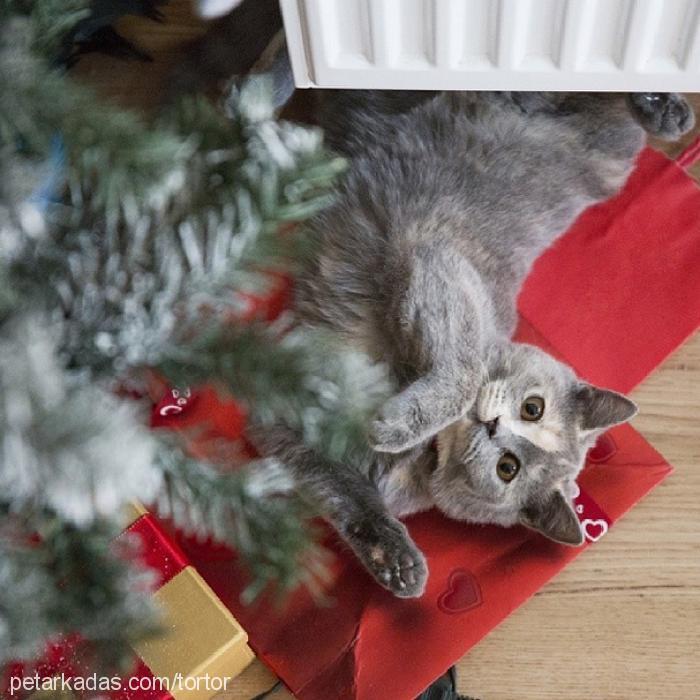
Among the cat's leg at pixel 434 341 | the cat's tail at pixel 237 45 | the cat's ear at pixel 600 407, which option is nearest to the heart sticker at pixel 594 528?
the cat's ear at pixel 600 407

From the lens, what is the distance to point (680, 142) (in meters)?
1.30

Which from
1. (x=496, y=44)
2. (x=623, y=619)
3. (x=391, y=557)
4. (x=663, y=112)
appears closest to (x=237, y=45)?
(x=496, y=44)

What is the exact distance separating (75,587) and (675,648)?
857mm

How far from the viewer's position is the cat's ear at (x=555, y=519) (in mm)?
1021

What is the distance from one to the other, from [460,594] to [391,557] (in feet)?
0.47

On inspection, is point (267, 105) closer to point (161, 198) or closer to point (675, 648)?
point (161, 198)

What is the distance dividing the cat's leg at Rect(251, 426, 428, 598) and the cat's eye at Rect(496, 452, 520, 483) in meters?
0.13

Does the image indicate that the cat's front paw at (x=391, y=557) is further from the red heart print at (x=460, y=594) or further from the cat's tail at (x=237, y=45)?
the cat's tail at (x=237, y=45)

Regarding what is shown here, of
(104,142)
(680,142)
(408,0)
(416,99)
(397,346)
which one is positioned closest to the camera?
(104,142)

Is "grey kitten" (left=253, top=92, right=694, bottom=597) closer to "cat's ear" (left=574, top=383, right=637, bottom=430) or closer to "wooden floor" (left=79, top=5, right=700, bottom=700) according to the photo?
"cat's ear" (left=574, top=383, right=637, bottom=430)

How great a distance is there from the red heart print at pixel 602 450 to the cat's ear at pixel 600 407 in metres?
0.12

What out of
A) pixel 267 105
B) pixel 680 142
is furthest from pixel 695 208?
pixel 267 105

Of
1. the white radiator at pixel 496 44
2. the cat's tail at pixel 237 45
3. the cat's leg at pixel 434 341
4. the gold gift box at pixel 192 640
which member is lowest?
the gold gift box at pixel 192 640

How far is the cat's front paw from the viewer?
1.01 metres
